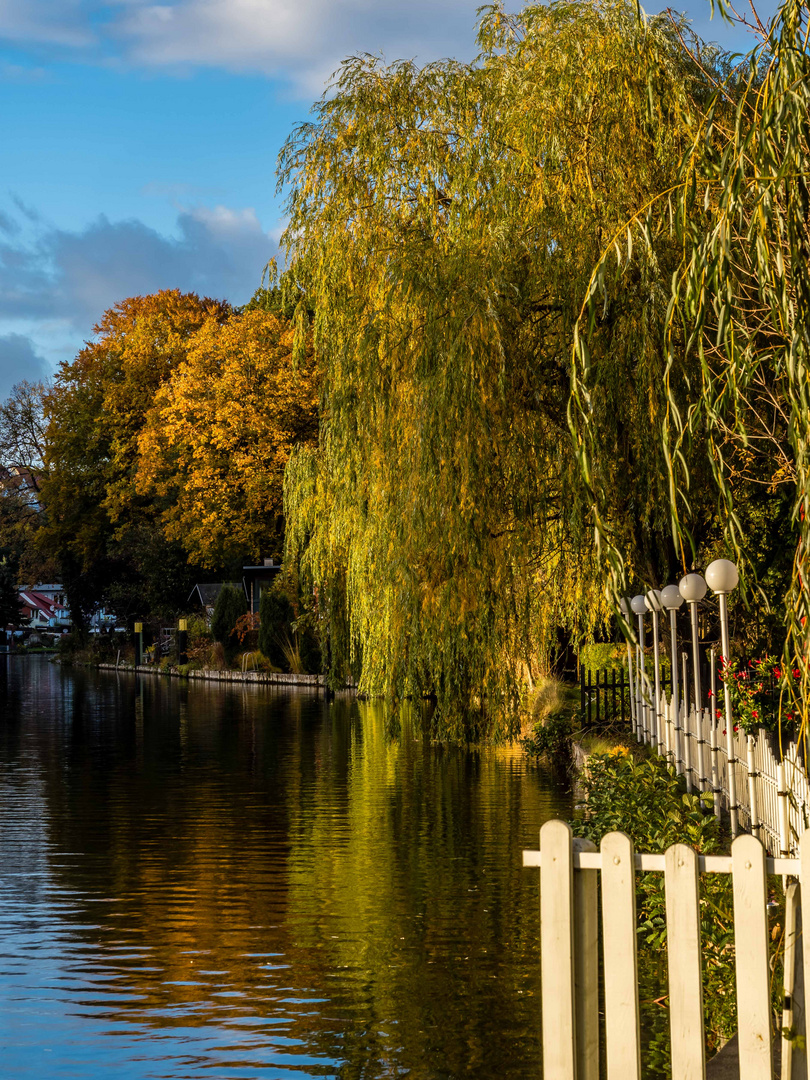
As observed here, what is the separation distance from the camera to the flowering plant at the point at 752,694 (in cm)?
1001

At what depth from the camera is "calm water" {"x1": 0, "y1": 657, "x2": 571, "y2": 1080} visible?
262 inches

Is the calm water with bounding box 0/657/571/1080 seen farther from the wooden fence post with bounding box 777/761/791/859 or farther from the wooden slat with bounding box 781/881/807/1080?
the wooden slat with bounding box 781/881/807/1080

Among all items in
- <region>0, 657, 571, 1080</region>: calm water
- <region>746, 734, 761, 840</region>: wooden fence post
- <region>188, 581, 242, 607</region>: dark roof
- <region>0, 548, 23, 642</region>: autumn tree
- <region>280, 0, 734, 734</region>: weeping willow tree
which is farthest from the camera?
<region>0, 548, 23, 642</region>: autumn tree

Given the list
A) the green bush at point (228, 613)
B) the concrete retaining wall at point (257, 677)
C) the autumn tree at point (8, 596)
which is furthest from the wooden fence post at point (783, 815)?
the autumn tree at point (8, 596)

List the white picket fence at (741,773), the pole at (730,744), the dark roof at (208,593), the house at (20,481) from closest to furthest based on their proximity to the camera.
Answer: the white picket fence at (741,773) < the pole at (730,744) < the dark roof at (208,593) < the house at (20,481)

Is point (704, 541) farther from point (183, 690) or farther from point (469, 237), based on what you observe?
point (183, 690)

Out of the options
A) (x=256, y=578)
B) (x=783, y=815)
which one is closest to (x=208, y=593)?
(x=256, y=578)

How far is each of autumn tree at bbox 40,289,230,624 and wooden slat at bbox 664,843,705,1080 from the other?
43.2m

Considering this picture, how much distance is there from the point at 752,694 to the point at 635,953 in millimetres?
6936

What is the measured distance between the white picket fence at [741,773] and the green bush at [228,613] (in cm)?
3174

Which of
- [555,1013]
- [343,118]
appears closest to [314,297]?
[343,118]

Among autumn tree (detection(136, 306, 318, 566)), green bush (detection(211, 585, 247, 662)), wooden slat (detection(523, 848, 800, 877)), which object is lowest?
wooden slat (detection(523, 848, 800, 877))

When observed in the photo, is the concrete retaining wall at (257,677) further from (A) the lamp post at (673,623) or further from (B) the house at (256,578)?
(A) the lamp post at (673,623)

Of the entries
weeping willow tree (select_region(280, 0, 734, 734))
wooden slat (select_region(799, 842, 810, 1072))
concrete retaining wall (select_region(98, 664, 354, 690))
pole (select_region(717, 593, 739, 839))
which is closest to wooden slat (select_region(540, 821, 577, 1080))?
wooden slat (select_region(799, 842, 810, 1072))
